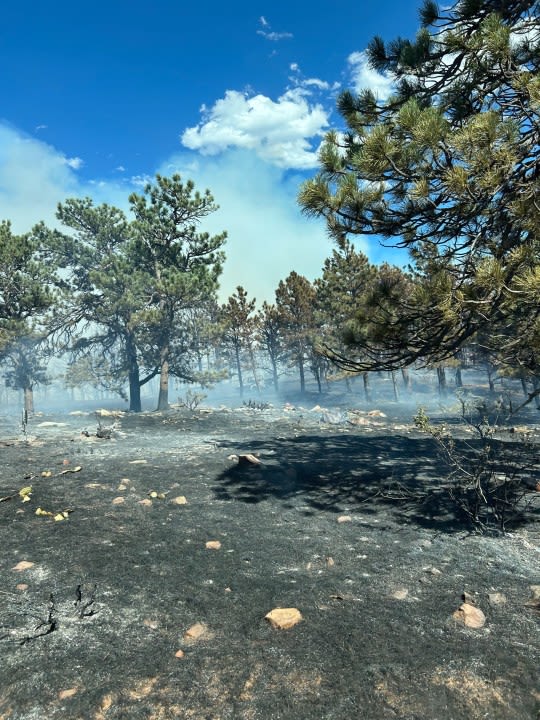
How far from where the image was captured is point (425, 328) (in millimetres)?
5484

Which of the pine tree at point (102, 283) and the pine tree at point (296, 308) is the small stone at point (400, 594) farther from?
the pine tree at point (296, 308)

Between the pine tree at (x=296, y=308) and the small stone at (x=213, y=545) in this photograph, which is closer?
the small stone at (x=213, y=545)

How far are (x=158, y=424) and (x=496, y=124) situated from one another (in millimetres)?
15176

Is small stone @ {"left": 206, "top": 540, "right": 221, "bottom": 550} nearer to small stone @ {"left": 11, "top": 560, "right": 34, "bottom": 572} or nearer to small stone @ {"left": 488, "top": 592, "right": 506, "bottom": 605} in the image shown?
small stone @ {"left": 11, "top": 560, "right": 34, "bottom": 572}

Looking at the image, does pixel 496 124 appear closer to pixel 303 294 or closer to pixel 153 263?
pixel 153 263

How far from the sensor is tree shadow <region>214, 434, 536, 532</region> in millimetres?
6379

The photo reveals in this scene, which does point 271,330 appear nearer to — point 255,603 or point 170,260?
point 170,260

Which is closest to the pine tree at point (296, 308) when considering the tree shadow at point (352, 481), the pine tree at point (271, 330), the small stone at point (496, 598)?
the pine tree at point (271, 330)

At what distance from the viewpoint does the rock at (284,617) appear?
3.33 metres

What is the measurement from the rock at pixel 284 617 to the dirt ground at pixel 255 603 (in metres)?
0.05

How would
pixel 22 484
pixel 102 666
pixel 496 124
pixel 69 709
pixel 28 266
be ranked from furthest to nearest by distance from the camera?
pixel 28 266 → pixel 22 484 → pixel 496 124 → pixel 102 666 → pixel 69 709

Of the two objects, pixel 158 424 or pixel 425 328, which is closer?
pixel 425 328

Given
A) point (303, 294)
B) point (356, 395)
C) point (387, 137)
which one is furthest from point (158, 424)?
point (356, 395)

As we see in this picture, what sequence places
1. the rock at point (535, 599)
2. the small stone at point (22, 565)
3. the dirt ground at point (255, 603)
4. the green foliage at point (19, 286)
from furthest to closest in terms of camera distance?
1. the green foliage at point (19, 286)
2. the small stone at point (22, 565)
3. the rock at point (535, 599)
4. the dirt ground at point (255, 603)
